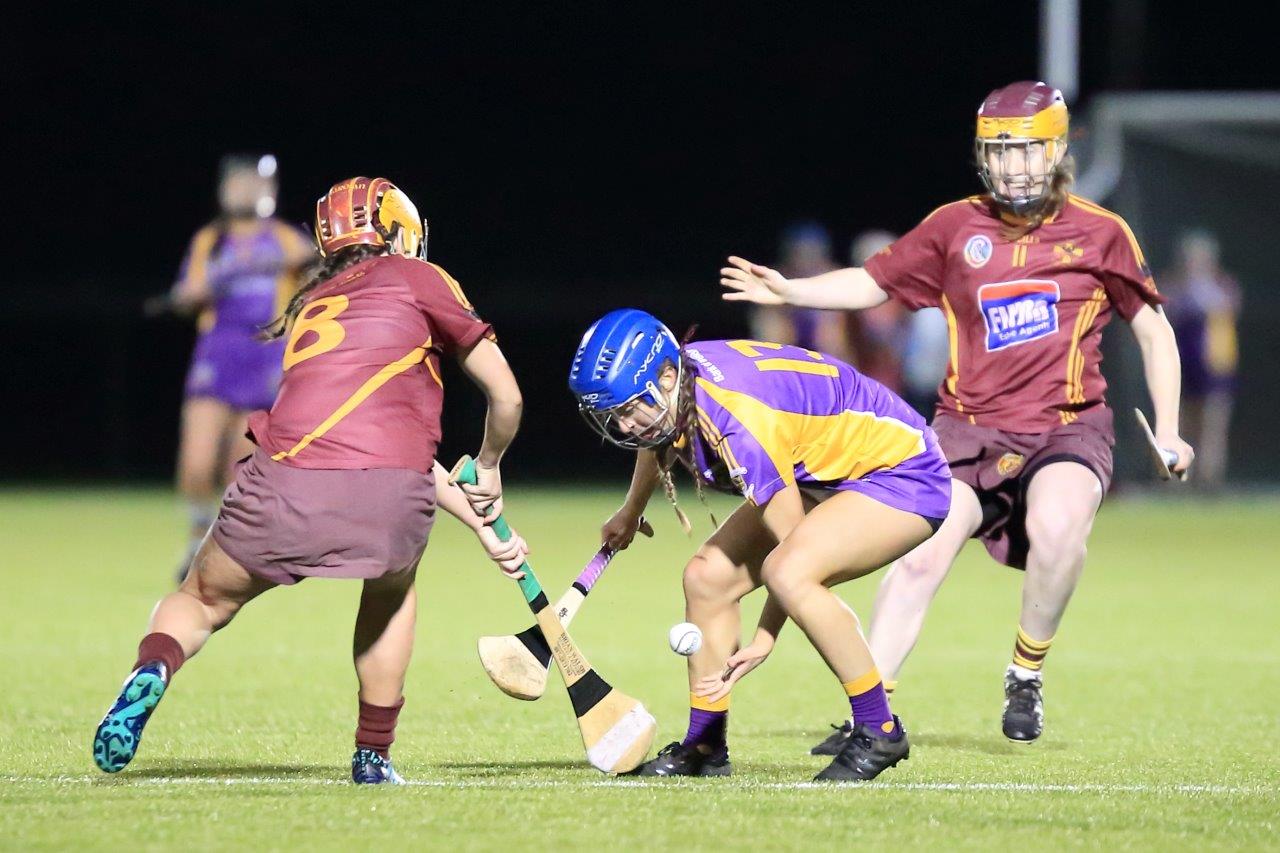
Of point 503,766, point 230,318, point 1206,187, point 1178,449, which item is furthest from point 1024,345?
point 1206,187

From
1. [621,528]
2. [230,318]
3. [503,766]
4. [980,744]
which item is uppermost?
[621,528]

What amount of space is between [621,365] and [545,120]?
18.7 m

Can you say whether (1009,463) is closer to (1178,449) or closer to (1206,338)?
(1178,449)

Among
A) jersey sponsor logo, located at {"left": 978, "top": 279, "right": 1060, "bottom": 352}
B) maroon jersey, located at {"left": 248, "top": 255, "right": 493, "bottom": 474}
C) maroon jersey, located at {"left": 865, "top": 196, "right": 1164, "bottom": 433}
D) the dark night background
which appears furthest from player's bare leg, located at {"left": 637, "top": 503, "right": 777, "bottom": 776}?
the dark night background

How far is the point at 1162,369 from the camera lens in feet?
20.1

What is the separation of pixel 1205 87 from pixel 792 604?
20.0m

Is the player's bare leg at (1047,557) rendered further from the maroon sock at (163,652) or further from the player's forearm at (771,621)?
the maroon sock at (163,652)

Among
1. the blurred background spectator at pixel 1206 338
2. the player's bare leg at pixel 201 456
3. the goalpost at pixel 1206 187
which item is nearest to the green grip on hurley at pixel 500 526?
the player's bare leg at pixel 201 456

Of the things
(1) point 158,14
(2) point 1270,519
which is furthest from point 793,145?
(2) point 1270,519

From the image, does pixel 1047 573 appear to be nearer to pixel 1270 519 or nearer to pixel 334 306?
pixel 334 306

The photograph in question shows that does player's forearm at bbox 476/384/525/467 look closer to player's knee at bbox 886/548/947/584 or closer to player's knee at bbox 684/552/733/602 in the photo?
player's knee at bbox 684/552/733/602

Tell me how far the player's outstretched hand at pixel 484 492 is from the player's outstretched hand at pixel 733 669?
0.71 m

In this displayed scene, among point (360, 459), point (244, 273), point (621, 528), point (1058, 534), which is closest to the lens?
point (360, 459)

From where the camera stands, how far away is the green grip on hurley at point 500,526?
197 inches
